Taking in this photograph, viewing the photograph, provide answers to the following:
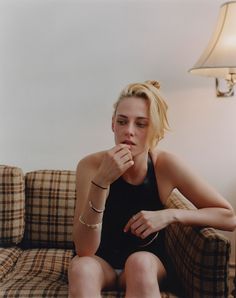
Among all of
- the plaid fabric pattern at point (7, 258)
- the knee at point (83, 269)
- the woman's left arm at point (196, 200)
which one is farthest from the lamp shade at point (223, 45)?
the plaid fabric pattern at point (7, 258)

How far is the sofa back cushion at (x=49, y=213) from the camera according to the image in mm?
1626

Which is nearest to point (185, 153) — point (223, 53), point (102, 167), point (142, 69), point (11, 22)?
point (142, 69)

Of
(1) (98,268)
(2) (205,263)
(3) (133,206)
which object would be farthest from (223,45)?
(1) (98,268)

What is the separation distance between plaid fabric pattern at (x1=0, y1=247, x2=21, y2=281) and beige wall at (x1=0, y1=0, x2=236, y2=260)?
1.44ft

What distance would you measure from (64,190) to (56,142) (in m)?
0.29

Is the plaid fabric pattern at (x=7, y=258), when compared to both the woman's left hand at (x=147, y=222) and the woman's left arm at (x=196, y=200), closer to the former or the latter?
the woman's left hand at (x=147, y=222)

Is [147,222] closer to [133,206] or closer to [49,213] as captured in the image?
[133,206]

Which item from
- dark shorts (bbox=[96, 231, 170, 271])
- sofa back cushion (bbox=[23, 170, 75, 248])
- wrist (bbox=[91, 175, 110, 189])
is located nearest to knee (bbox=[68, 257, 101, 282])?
dark shorts (bbox=[96, 231, 170, 271])

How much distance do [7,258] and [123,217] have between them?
55 cm

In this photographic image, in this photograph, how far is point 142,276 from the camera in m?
1.02

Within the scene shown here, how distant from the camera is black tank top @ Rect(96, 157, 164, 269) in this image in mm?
1192

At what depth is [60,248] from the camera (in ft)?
5.34

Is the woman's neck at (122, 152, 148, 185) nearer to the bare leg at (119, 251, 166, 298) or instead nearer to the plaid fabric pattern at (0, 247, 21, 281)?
the bare leg at (119, 251, 166, 298)

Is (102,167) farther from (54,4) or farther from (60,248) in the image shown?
(54,4)
